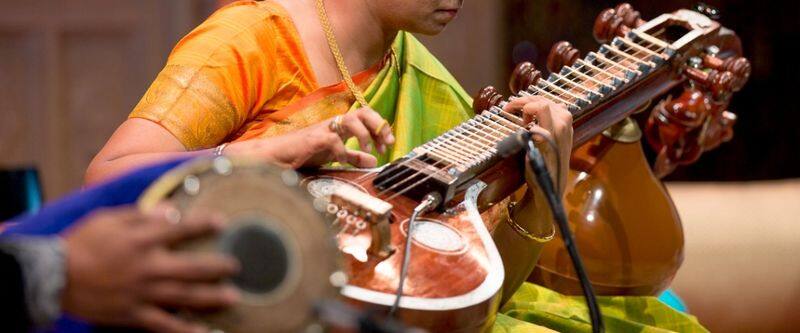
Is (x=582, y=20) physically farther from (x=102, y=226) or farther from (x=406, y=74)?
(x=102, y=226)

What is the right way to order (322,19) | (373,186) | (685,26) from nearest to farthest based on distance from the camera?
(373,186)
(322,19)
(685,26)

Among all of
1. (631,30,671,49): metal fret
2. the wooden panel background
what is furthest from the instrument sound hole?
the wooden panel background

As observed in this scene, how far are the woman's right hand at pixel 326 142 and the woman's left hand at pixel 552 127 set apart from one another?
0.29 m

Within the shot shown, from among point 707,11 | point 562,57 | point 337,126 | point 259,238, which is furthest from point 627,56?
point 259,238

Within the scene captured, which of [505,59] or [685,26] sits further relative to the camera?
[505,59]

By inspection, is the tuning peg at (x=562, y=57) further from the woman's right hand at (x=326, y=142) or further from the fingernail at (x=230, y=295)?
the fingernail at (x=230, y=295)

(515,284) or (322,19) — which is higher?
(322,19)

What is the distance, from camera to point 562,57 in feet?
7.49

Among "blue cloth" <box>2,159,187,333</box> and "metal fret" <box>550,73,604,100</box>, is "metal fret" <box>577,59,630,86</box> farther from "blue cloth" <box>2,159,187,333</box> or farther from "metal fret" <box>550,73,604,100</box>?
"blue cloth" <box>2,159,187,333</box>

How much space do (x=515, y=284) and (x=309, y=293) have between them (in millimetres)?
943

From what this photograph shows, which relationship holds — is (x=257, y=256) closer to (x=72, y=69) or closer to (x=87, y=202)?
(x=87, y=202)

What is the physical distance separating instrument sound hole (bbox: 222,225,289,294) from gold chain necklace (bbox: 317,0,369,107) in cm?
111

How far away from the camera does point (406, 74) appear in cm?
231

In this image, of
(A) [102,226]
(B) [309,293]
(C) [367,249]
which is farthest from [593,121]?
(A) [102,226]
